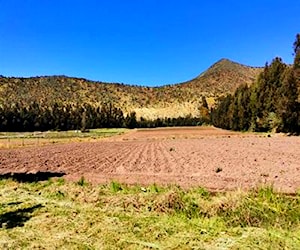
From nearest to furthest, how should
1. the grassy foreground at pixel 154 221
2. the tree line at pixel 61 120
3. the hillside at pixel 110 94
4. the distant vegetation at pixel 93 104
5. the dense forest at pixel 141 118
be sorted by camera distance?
the grassy foreground at pixel 154 221, the dense forest at pixel 141 118, the tree line at pixel 61 120, the distant vegetation at pixel 93 104, the hillside at pixel 110 94

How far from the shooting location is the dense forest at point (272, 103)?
54.0 meters

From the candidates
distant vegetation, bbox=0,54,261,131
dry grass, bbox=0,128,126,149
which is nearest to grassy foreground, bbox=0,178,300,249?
dry grass, bbox=0,128,126,149

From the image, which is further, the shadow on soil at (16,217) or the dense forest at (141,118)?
the dense forest at (141,118)

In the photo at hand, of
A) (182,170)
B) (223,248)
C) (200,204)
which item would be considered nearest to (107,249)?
(223,248)

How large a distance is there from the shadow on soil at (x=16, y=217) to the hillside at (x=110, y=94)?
462 feet

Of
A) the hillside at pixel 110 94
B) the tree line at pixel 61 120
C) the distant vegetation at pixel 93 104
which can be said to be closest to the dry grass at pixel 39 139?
the tree line at pixel 61 120

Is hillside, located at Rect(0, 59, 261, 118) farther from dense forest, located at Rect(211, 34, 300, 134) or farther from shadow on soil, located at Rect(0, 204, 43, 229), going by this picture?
shadow on soil, located at Rect(0, 204, 43, 229)

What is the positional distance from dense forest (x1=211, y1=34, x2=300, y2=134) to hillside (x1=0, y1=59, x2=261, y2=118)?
71.0m

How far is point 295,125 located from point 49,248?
5301 cm

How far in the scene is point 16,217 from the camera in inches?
415

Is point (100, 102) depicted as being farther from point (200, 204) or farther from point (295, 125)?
point (200, 204)

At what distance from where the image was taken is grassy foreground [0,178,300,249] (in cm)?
791

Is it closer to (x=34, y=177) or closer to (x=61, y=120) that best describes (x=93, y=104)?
(x=61, y=120)

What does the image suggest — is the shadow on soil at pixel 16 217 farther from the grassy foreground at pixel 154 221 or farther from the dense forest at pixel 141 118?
the dense forest at pixel 141 118
